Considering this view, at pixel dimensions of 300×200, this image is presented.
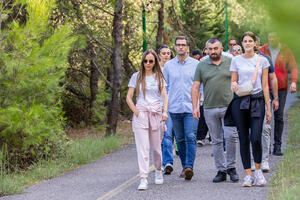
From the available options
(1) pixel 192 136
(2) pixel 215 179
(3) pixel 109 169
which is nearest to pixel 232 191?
(2) pixel 215 179

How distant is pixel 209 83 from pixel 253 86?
749 mm

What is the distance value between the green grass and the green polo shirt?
9.27 feet

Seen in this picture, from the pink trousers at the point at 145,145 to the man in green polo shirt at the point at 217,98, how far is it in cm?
64

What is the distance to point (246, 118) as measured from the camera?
6711 mm

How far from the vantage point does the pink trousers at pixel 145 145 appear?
700 cm

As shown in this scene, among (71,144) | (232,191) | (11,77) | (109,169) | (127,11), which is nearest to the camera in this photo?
(232,191)

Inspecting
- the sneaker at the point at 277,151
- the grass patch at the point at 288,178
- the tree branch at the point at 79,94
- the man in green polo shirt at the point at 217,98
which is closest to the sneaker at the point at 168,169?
the man in green polo shirt at the point at 217,98

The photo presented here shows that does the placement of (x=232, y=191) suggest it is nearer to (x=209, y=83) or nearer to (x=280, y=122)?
(x=209, y=83)

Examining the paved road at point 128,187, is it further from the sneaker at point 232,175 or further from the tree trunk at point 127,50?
the tree trunk at point 127,50

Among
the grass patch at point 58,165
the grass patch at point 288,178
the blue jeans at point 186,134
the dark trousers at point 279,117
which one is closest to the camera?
the grass patch at point 288,178

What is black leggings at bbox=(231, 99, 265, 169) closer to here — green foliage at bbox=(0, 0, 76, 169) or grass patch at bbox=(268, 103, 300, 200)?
grass patch at bbox=(268, 103, 300, 200)

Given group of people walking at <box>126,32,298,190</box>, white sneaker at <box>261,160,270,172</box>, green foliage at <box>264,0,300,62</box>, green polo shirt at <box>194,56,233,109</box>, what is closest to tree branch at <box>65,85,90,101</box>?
group of people walking at <box>126,32,298,190</box>

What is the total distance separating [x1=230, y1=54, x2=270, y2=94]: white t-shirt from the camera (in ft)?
21.8

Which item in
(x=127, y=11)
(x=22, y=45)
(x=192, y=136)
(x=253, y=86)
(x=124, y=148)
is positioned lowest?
(x=124, y=148)
